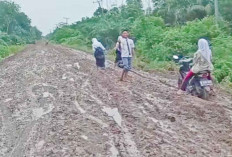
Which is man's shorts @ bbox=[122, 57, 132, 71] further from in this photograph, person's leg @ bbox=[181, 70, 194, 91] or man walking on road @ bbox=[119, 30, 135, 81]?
person's leg @ bbox=[181, 70, 194, 91]

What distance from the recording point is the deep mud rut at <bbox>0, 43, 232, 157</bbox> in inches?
283

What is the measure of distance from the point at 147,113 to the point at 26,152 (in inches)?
128

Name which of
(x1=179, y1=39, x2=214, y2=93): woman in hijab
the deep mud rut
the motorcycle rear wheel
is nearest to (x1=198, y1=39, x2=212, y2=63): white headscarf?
(x1=179, y1=39, x2=214, y2=93): woman in hijab

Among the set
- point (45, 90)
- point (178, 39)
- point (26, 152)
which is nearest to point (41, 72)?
point (45, 90)

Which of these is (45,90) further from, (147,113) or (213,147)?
(213,147)

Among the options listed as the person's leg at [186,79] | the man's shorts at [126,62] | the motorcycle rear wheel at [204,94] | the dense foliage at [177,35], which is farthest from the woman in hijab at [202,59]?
the dense foliage at [177,35]

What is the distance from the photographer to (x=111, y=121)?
29.5ft

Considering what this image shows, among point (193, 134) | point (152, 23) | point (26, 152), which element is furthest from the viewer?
point (152, 23)

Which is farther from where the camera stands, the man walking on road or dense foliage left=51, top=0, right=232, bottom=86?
dense foliage left=51, top=0, right=232, bottom=86

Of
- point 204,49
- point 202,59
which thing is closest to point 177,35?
point 204,49

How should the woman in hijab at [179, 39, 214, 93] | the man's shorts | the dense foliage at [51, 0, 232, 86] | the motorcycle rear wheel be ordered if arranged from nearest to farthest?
the woman in hijab at [179, 39, 214, 93] < the motorcycle rear wheel < the man's shorts < the dense foliage at [51, 0, 232, 86]

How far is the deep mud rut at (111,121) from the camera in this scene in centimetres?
718

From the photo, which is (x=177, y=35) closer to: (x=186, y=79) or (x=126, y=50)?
(x=126, y=50)

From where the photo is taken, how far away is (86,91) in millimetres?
12852
